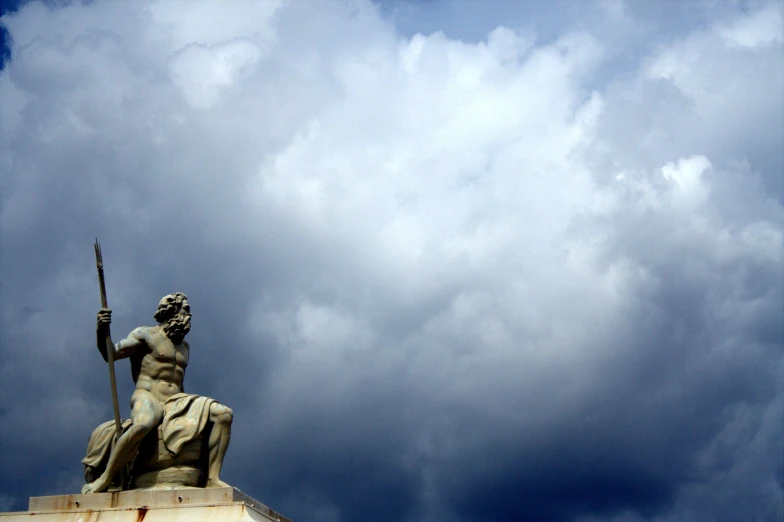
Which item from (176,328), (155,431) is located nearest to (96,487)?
(155,431)

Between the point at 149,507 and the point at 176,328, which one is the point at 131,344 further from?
the point at 149,507

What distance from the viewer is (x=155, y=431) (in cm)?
1956

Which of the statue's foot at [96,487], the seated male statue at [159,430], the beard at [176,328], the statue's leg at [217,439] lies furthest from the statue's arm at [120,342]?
the statue's foot at [96,487]

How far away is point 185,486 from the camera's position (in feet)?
63.2

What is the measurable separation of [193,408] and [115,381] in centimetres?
183

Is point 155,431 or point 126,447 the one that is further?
point 155,431

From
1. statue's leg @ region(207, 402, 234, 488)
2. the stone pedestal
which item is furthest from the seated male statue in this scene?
the stone pedestal

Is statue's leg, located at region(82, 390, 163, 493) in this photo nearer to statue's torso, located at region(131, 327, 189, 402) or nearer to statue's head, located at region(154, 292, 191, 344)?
statue's torso, located at region(131, 327, 189, 402)

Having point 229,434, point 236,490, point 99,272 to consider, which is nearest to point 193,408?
point 229,434

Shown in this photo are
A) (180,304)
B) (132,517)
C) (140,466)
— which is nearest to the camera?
(132,517)

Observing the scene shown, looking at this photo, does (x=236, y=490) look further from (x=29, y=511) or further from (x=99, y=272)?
(x=99, y=272)

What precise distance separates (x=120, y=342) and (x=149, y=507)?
408 centimetres

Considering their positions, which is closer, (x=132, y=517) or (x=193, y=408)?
(x=132, y=517)

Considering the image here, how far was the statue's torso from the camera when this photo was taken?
66.9ft
